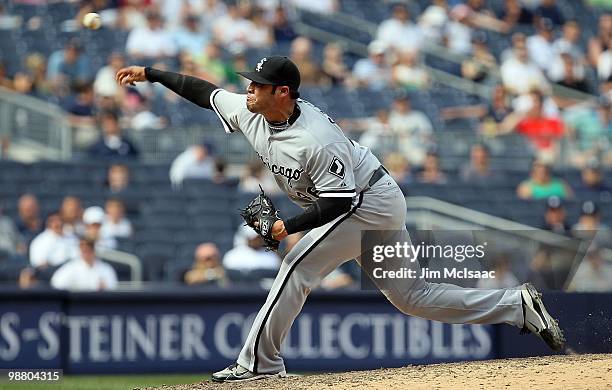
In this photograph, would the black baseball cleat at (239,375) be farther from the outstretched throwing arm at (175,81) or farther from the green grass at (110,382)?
the green grass at (110,382)

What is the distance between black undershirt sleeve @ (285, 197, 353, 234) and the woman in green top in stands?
21.5ft

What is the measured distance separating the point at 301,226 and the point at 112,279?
4.37 metres

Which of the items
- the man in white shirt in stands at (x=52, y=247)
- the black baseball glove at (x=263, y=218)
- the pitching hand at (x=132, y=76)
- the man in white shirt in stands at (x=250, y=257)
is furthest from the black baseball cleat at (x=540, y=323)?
the man in white shirt in stands at (x=52, y=247)

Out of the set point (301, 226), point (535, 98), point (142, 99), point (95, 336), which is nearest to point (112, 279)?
point (95, 336)

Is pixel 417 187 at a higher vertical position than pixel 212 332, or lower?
higher

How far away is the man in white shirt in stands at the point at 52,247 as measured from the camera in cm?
1066

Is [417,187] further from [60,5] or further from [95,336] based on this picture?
[60,5]

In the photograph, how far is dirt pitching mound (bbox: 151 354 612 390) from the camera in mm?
6035

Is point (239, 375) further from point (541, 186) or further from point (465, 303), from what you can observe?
point (541, 186)

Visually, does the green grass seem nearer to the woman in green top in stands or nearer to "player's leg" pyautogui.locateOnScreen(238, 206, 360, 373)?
"player's leg" pyautogui.locateOnScreen(238, 206, 360, 373)

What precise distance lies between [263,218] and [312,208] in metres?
0.29

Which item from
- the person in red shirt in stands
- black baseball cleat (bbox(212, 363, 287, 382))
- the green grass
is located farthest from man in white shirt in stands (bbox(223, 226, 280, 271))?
black baseball cleat (bbox(212, 363, 287, 382))

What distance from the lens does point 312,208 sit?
20.1 feet

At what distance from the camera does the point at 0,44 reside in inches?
537
